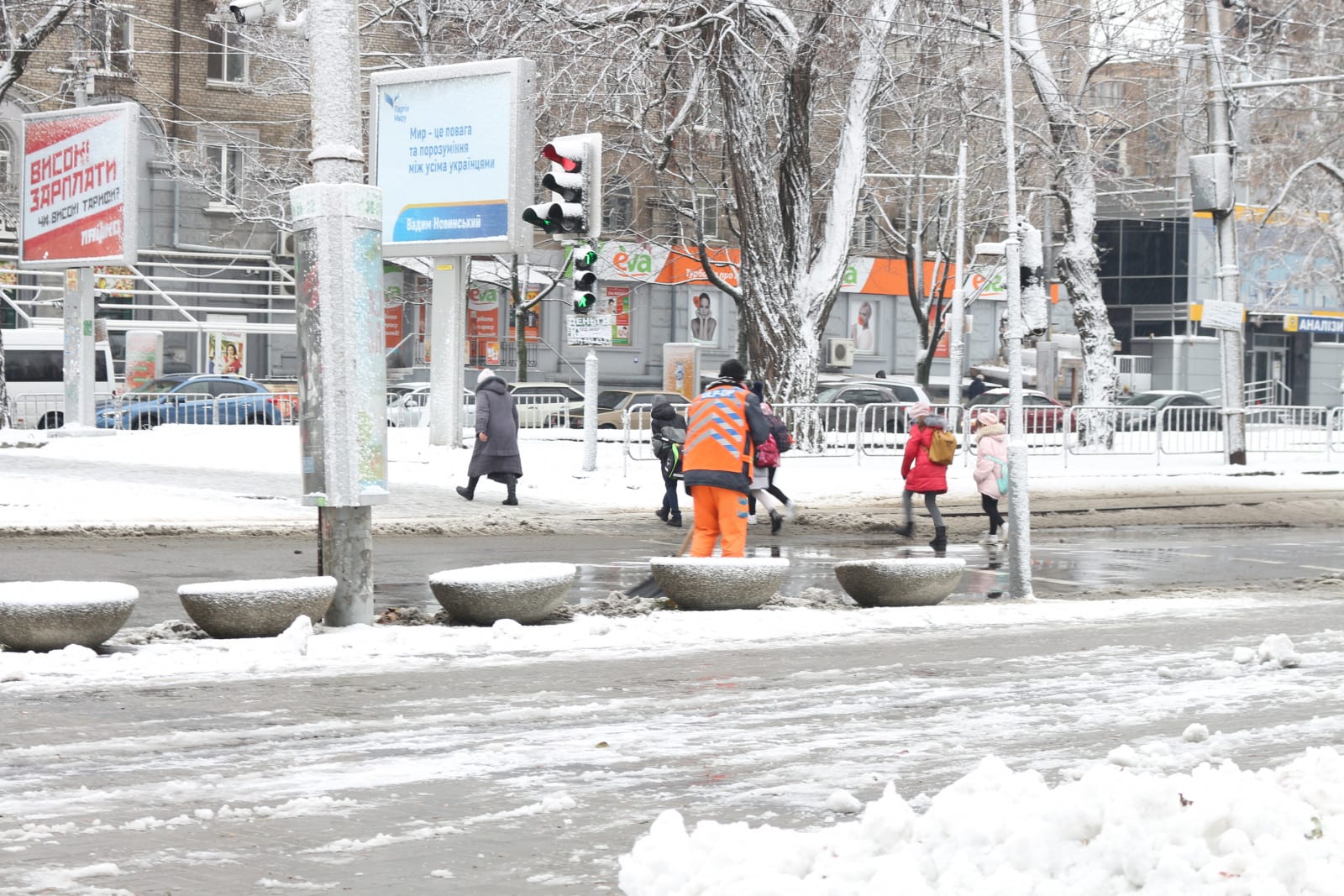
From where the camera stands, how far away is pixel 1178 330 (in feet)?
209

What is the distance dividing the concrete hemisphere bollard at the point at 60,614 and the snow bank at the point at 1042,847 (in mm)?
5063

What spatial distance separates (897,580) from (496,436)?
8864mm

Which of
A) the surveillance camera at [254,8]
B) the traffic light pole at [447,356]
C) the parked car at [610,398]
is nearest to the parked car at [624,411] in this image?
the parked car at [610,398]

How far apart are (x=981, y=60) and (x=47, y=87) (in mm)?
24191

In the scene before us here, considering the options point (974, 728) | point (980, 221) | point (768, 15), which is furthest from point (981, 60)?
point (974, 728)

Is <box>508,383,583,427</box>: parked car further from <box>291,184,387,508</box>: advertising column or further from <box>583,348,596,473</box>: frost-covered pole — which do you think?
<box>291,184,387,508</box>: advertising column

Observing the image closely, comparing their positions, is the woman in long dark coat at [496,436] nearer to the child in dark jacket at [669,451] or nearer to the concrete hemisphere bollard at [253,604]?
the child in dark jacket at [669,451]

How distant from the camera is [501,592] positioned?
33.7 ft

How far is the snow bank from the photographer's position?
4121 mm

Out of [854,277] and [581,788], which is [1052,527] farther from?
[854,277]

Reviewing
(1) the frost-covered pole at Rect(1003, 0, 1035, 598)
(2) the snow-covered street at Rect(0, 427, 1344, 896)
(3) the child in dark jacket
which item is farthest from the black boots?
(2) the snow-covered street at Rect(0, 427, 1344, 896)

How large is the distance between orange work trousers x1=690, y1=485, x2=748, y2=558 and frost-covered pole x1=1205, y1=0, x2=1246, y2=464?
17640 millimetres

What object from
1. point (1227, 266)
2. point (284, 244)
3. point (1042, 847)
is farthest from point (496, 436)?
point (284, 244)

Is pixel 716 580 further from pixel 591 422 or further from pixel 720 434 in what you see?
pixel 591 422
